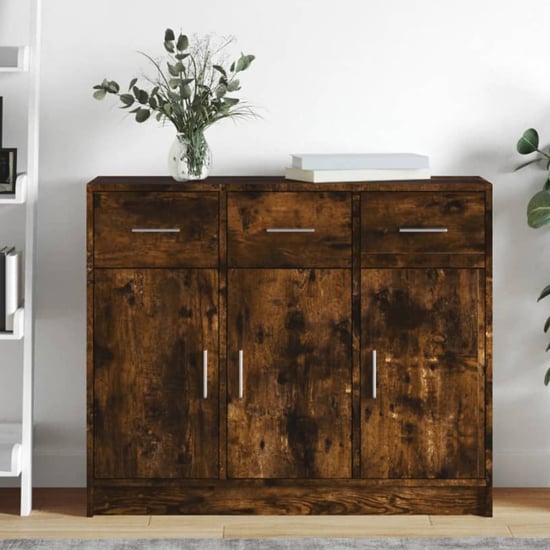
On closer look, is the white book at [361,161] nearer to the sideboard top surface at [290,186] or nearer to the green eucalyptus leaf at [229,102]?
the sideboard top surface at [290,186]

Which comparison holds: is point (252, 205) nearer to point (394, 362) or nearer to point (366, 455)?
point (394, 362)

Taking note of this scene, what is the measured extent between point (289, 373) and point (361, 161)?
2.29 ft

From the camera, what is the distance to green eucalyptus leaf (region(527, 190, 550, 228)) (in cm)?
337

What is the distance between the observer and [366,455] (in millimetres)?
3324

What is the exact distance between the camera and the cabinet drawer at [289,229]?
3248 mm

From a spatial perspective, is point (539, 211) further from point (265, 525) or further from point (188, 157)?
point (265, 525)

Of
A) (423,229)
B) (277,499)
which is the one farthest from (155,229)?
(277,499)

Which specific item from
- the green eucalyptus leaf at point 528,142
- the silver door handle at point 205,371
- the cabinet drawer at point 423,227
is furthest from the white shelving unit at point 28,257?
the green eucalyptus leaf at point 528,142

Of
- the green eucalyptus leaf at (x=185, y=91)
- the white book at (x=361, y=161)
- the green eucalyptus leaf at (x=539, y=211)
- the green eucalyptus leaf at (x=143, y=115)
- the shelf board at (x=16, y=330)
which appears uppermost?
the green eucalyptus leaf at (x=185, y=91)

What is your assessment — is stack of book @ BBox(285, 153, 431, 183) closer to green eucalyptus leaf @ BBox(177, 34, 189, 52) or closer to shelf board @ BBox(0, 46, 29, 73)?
green eucalyptus leaf @ BBox(177, 34, 189, 52)

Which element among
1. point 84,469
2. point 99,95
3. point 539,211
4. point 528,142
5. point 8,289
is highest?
point 99,95

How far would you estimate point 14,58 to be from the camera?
3.27 metres

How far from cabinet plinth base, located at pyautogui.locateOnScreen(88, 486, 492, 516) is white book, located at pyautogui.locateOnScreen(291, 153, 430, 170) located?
1006mm

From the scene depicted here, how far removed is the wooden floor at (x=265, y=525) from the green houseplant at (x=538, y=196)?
496 millimetres
